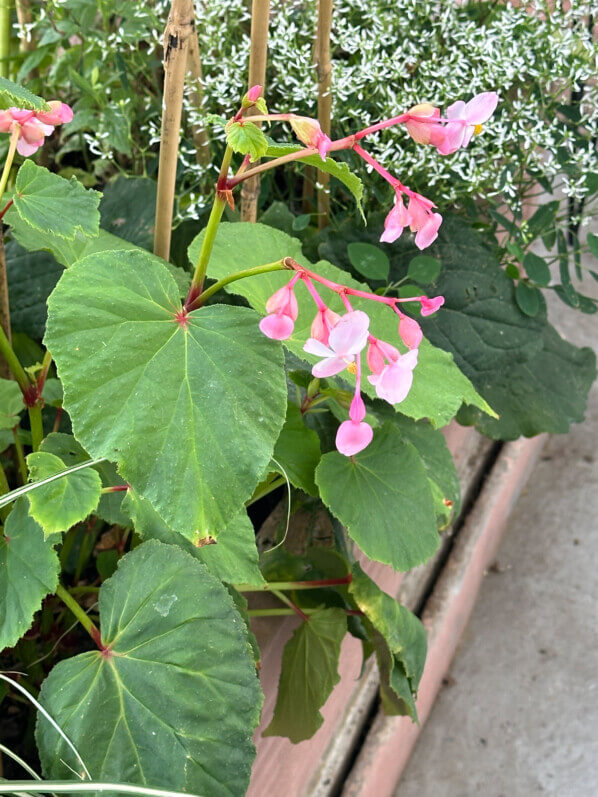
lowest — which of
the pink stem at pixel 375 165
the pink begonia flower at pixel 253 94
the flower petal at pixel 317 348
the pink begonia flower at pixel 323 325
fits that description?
the pink begonia flower at pixel 323 325

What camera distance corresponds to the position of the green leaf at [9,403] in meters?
0.79

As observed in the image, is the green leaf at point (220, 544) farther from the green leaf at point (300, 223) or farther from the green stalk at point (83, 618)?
the green leaf at point (300, 223)

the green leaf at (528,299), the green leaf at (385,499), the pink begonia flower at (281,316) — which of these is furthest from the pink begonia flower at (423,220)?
the green leaf at (528,299)

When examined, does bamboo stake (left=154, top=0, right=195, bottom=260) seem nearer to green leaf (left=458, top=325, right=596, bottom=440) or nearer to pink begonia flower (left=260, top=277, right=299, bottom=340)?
pink begonia flower (left=260, top=277, right=299, bottom=340)

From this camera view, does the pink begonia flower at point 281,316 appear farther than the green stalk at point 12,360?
No

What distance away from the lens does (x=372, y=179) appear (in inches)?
45.6

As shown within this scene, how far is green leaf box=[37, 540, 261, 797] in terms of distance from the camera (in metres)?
0.58

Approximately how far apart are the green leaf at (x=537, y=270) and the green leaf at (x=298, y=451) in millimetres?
519

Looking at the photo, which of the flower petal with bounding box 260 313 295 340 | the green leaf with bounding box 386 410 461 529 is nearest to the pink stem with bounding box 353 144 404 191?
the flower petal with bounding box 260 313 295 340

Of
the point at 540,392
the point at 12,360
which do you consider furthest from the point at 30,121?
the point at 540,392

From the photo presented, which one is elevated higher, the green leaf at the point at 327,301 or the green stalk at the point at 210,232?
the green stalk at the point at 210,232

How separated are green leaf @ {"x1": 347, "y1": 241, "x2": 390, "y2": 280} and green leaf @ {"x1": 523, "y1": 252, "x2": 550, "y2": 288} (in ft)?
0.73

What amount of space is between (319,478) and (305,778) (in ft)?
1.72

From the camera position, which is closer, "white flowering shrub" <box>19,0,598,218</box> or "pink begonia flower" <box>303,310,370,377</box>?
"pink begonia flower" <box>303,310,370,377</box>
